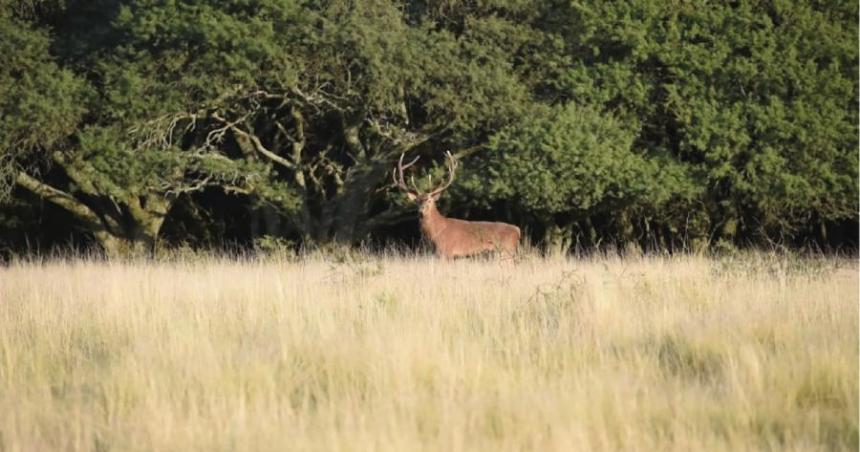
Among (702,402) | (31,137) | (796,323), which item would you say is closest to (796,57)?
(796,323)

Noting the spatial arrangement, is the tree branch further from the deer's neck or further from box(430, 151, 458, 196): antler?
the deer's neck

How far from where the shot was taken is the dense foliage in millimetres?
14844

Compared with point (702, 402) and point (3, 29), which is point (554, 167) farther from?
point (702, 402)

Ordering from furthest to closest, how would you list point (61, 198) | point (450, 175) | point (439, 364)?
point (61, 198) < point (450, 175) < point (439, 364)

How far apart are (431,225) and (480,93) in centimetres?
235

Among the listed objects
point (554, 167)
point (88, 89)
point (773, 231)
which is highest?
point (88, 89)

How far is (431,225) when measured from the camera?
13.6 metres

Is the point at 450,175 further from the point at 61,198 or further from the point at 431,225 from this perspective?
the point at 61,198

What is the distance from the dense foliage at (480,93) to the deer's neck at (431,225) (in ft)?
4.50

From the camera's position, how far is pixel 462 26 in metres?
16.4

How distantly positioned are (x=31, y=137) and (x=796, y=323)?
36.2 feet

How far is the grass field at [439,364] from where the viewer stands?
4895 millimetres

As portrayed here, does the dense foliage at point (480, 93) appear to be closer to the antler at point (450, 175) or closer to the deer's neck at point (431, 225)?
the antler at point (450, 175)

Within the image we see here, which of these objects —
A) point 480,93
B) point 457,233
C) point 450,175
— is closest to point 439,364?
point 457,233
